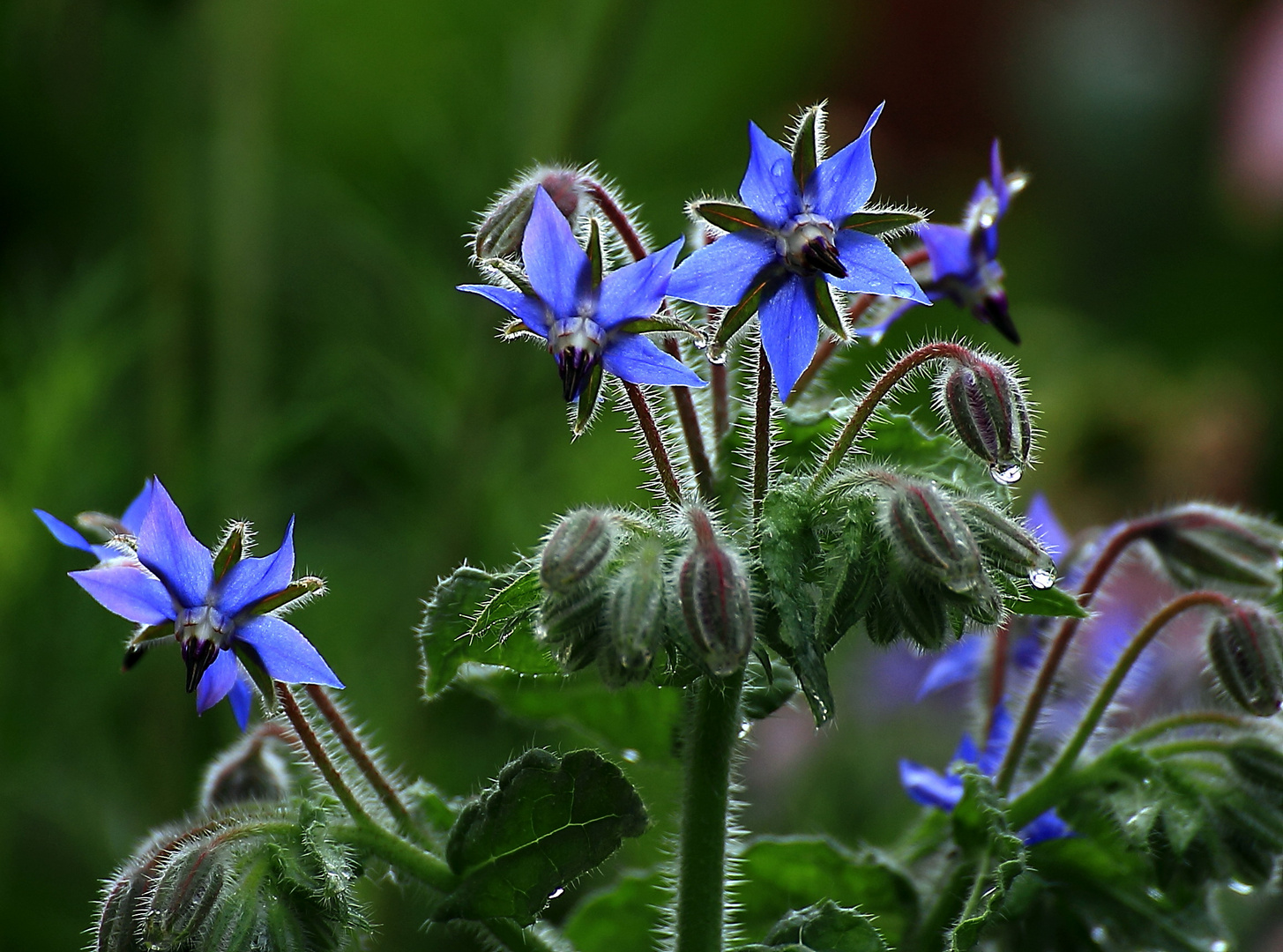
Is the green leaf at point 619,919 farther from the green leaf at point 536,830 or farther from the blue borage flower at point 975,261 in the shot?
the blue borage flower at point 975,261

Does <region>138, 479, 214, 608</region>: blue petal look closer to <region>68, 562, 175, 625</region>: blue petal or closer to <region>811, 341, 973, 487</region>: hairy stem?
<region>68, 562, 175, 625</region>: blue petal

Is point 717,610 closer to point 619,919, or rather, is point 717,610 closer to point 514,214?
point 514,214

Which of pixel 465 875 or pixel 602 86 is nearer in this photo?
pixel 465 875

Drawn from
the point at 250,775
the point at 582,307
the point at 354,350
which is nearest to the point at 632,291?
the point at 582,307

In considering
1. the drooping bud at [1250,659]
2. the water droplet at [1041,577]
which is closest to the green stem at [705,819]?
the water droplet at [1041,577]

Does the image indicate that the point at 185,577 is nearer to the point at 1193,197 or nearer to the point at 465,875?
the point at 465,875

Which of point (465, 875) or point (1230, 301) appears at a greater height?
point (1230, 301)

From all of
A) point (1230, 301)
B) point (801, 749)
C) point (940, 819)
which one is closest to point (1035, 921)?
point (940, 819)

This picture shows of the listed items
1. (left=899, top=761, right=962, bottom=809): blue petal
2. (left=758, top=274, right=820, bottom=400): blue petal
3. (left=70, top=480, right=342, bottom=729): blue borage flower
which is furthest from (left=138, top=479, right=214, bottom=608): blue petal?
(left=899, top=761, right=962, bottom=809): blue petal
